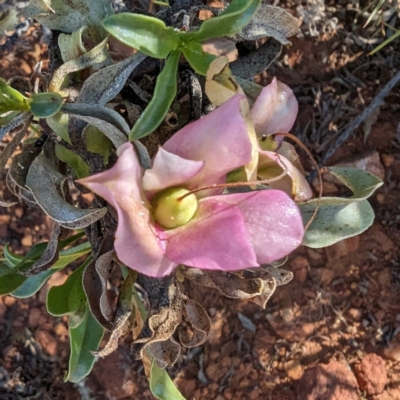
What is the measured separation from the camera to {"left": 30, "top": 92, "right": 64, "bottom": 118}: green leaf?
0.91 m

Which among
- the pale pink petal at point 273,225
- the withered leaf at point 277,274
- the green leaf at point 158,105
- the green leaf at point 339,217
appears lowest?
the withered leaf at point 277,274

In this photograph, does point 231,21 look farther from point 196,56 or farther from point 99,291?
point 99,291

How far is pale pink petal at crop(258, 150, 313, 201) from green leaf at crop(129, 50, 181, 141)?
0.54 feet

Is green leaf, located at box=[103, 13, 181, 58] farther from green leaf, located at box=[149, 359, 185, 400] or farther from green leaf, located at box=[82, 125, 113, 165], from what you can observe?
green leaf, located at box=[149, 359, 185, 400]

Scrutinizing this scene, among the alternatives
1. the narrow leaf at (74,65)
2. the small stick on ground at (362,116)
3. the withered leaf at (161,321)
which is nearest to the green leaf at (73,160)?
the narrow leaf at (74,65)

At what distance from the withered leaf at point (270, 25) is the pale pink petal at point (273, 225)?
13.6 inches

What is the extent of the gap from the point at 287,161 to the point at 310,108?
0.93 metres

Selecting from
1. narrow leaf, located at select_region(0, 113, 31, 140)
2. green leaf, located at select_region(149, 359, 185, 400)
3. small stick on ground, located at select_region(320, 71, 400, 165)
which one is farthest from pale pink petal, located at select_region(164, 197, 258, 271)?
small stick on ground, located at select_region(320, 71, 400, 165)

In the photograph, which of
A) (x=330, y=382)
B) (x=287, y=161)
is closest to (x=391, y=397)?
(x=330, y=382)

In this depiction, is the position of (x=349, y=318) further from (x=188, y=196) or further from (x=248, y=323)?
(x=188, y=196)

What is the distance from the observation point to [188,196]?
842mm

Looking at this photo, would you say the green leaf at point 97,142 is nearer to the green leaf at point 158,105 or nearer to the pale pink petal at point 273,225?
the green leaf at point 158,105

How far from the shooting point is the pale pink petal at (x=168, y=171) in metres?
0.79

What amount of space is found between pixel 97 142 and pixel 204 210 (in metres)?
0.25
